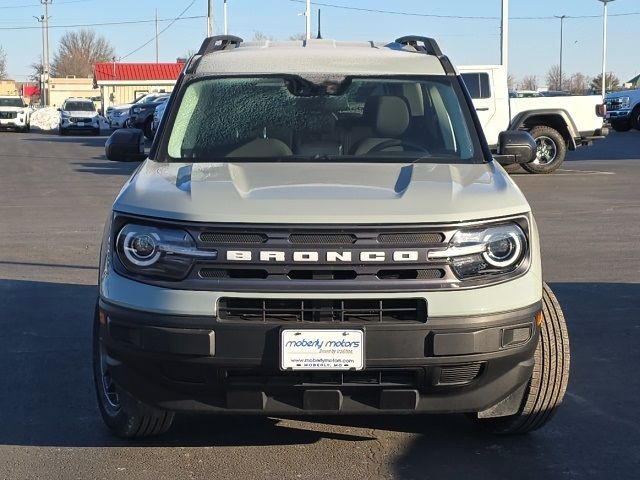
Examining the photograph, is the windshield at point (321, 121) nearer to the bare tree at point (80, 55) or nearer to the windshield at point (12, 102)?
the windshield at point (12, 102)

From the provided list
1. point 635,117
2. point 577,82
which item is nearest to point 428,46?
point 635,117

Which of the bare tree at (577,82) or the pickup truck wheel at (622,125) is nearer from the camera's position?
the pickup truck wheel at (622,125)

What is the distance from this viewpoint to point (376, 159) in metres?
5.02

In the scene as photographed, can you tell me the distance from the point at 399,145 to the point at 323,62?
722 mm

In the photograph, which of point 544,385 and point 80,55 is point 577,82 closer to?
point 80,55

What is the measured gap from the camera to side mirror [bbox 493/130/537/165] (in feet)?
18.6

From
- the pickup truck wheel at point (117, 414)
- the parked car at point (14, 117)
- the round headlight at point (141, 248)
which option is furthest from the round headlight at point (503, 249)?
the parked car at point (14, 117)

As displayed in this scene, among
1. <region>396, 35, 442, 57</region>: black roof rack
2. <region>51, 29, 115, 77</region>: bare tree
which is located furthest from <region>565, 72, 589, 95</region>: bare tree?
<region>396, 35, 442, 57</region>: black roof rack

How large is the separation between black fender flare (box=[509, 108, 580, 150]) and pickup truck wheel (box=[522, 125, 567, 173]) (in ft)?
0.40

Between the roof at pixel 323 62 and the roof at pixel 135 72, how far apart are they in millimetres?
68622

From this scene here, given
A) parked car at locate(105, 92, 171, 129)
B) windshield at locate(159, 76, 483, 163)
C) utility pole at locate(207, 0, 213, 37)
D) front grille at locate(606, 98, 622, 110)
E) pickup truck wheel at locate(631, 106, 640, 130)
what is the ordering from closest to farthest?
windshield at locate(159, 76, 483, 163)
pickup truck wheel at locate(631, 106, 640, 130)
front grille at locate(606, 98, 622, 110)
parked car at locate(105, 92, 171, 129)
utility pole at locate(207, 0, 213, 37)

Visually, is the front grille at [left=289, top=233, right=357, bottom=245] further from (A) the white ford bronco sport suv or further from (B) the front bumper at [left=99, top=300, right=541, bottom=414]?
(B) the front bumper at [left=99, top=300, right=541, bottom=414]

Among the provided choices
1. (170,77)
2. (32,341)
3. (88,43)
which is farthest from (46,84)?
(32,341)

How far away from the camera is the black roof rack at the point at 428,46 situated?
18.3ft
